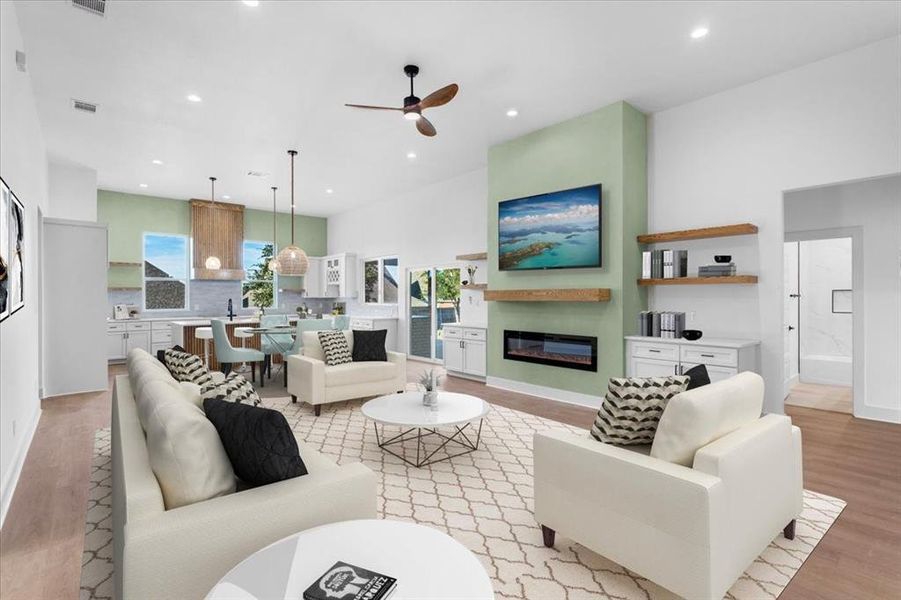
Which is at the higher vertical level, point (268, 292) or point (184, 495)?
point (268, 292)

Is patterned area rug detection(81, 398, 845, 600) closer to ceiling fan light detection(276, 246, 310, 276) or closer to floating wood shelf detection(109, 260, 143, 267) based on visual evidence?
ceiling fan light detection(276, 246, 310, 276)

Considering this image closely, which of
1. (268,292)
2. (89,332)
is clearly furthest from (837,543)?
(268,292)

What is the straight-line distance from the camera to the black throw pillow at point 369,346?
17.1ft

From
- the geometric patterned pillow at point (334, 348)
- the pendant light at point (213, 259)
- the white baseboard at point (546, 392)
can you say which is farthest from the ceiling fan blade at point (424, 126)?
the pendant light at point (213, 259)

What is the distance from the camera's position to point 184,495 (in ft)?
4.80

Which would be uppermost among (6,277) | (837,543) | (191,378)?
(6,277)

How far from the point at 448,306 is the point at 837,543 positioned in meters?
6.31

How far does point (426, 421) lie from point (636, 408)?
1.53 metres

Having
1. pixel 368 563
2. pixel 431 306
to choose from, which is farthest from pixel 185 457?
pixel 431 306

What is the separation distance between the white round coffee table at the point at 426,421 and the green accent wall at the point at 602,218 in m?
1.82

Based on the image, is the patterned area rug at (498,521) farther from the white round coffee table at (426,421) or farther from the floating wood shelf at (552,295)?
the floating wood shelf at (552,295)

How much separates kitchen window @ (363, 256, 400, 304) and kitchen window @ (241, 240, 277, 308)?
7.05 ft

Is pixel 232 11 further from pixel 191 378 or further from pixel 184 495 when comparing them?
pixel 184 495

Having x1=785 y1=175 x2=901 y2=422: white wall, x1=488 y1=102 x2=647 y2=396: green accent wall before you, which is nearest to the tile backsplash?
x1=488 y1=102 x2=647 y2=396: green accent wall
